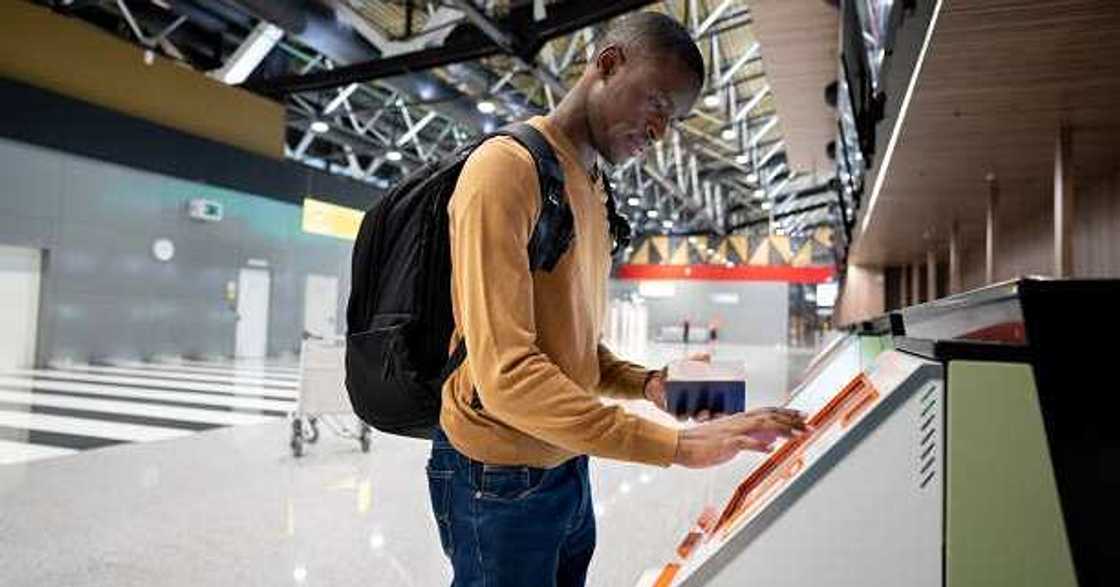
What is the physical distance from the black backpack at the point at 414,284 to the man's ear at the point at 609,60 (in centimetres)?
16

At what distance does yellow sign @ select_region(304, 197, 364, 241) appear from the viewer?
14.6 meters

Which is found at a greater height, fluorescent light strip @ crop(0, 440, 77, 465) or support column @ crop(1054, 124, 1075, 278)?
support column @ crop(1054, 124, 1075, 278)

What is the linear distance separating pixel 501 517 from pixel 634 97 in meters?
0.63

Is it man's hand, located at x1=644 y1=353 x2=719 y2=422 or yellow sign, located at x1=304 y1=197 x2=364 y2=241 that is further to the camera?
yellow sign, located at x1=304 y1=197 x2=364 y2=241

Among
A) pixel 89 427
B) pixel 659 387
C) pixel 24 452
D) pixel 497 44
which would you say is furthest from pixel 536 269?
pixel 497 44

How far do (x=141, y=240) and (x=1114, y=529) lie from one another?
13.7m

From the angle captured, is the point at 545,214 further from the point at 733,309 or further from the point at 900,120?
the point at 733,309

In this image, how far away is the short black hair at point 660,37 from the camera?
1082 mm

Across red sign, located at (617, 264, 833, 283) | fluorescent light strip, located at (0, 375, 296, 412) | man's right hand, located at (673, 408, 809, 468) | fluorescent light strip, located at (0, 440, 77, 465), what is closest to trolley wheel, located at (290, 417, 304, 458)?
fluorescent light strip, located at (0, 440, 77, 465)

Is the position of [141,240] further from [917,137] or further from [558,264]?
[558,264]

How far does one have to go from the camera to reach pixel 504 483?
104 cm

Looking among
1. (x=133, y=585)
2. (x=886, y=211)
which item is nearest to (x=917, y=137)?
(x=886, y=211)

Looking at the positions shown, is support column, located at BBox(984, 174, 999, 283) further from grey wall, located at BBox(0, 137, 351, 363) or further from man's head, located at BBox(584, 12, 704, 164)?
grey wall, located at BBox(0, 137, 351, 363)

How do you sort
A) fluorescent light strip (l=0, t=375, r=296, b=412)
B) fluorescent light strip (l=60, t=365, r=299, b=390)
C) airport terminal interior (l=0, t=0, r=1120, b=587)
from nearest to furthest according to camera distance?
airport terminal interior (l=0, t=0, r=1120, b=587) → fluorescent light strip (l=0, t=375, r=296, b=412) → fluorescent light strip (l=60, t=365, r=299, b=390)
